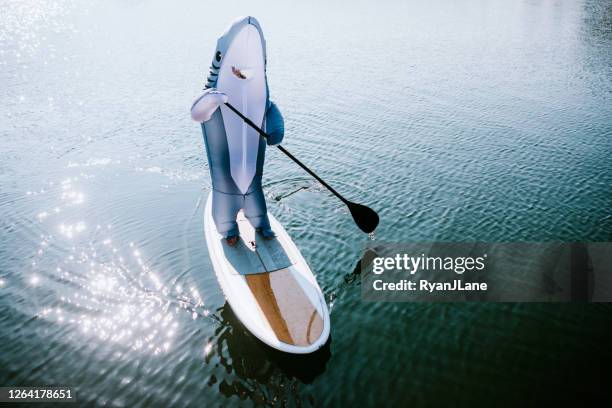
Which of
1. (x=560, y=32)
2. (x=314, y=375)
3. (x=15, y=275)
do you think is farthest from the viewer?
(x=560, y=32)

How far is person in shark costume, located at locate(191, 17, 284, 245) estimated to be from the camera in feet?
30.4

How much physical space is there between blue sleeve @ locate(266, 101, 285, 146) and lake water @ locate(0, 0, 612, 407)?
440 centimetres

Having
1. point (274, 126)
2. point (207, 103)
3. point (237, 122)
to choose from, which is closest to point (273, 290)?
point (274, 126)

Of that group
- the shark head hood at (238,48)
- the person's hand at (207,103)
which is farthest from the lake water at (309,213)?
the shark head hood at (238,48)

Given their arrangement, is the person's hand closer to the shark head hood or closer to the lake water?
the shark head hood

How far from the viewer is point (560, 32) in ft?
160

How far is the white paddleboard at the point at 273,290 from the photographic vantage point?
29.2 ft

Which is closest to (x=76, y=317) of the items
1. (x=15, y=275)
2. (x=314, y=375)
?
(x=15, y=275)

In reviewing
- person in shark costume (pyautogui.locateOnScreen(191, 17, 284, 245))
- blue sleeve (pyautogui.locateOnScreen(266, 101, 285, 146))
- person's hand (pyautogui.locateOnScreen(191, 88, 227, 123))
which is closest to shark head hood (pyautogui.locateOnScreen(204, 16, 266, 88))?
person in shark costume (pyautogui.locateOnScreen(191, 17, 284, 245))

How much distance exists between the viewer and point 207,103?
353 inches

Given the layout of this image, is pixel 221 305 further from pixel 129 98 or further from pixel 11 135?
pixel 129 98

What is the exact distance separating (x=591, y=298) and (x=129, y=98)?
26.0 m

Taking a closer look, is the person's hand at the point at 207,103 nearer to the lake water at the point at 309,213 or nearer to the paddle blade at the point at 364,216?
the paddle blade at the point at 364,216

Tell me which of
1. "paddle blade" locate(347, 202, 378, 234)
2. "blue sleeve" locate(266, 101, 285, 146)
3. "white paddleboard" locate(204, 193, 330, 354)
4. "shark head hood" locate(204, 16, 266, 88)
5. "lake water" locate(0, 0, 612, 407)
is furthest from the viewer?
"paddle blade" locate(347, 202, 378, 234)
